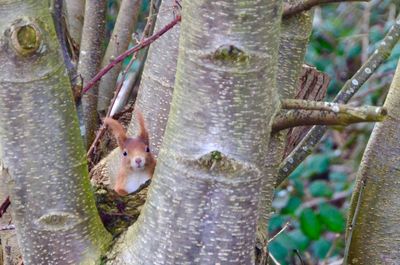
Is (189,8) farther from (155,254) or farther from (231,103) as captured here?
(155,254)

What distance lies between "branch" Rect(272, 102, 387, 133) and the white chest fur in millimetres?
471

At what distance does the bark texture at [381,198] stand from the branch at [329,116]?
1.26 ft

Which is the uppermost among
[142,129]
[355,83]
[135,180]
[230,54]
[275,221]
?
[230,54]

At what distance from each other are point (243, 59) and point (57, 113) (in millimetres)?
264

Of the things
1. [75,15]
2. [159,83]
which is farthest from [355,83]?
[75,15]

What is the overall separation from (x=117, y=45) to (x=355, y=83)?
68cm

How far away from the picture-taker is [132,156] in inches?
53.8

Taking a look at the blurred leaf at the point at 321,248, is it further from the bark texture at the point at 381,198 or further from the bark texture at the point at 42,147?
the bark texture at the point at 42,147

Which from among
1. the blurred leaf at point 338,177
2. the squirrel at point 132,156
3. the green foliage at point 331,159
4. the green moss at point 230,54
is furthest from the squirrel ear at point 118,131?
the blurred leaf at point 338,177

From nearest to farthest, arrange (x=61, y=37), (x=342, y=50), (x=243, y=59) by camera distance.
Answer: (x=243, y=59) → (x=61, y=37) → (x=342, y=50)

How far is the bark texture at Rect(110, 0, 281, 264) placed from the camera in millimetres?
863

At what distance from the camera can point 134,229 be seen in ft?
3.29

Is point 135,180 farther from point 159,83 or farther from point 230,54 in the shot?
point 230,54

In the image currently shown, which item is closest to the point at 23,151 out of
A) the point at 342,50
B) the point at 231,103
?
the point at 231,103
